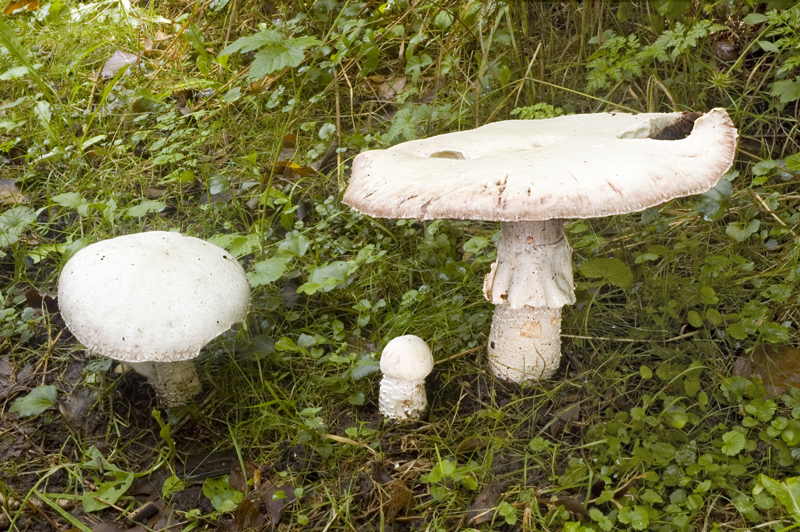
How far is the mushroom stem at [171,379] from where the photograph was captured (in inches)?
104

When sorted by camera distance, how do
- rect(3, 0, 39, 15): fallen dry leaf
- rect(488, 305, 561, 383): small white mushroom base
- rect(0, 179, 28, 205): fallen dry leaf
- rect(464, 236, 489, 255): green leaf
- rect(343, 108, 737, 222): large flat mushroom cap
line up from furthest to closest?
rect(3, 0, 39, 15): fallen dry leaf
rect(0, 179, 28, 205): fallen dry leaf
rect(464, 236, 489, 255): green leaf
rect(488, 305, 561, 383): small white mushroom base
rect(343, 108, 737, 222): large flat mushroom cap

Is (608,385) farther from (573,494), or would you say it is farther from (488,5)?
(488,5)

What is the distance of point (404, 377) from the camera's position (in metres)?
2.45

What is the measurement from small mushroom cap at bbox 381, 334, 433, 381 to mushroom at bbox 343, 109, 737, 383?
36 cm

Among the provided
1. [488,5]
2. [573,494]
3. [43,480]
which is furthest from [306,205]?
[573,494]

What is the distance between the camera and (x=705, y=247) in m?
3.05

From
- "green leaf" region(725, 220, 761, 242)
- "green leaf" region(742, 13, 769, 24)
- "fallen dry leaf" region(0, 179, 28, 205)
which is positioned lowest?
"fallen dry leaf" region(0, 179, 28, 205)

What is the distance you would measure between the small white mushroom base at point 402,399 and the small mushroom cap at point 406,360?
4 cm

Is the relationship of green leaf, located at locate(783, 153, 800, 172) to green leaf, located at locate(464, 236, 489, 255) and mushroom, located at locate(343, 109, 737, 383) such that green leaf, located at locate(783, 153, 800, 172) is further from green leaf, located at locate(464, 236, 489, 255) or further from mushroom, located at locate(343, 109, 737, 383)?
green leaf, located at locate(464, 236, 489, 255)

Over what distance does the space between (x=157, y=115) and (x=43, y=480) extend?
3061mm

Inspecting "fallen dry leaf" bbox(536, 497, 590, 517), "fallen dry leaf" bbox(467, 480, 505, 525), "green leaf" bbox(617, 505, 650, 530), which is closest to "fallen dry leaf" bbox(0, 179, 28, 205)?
"fallen dry leaf" bbox(467, 480, 505, 525)

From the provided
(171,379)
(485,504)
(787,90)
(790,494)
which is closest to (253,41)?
(171,379)

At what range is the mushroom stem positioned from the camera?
264 cm

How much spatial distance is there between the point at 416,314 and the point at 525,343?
594 mm
